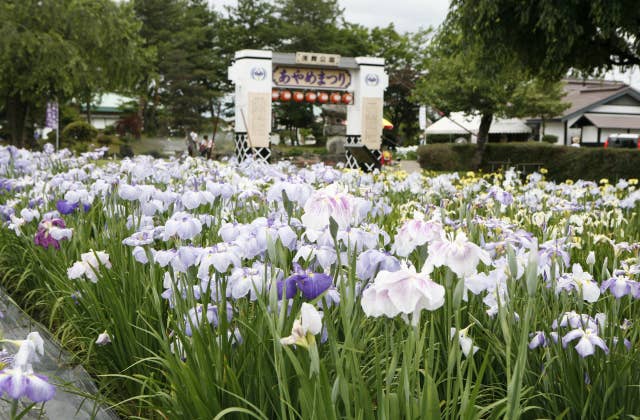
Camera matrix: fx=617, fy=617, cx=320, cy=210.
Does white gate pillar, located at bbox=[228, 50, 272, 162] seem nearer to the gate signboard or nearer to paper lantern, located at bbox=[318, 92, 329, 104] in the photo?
the gate signboard

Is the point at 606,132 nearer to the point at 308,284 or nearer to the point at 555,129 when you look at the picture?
the point at 555,129

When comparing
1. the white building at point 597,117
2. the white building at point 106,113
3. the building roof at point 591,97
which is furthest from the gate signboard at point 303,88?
the white building at point 106,113

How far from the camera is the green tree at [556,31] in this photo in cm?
786

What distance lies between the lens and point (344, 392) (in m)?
1.43

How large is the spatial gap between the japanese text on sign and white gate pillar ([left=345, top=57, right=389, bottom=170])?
15.8 inches

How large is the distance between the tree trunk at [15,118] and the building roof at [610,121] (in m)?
29.4

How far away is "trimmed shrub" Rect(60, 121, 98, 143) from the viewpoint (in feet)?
86.7

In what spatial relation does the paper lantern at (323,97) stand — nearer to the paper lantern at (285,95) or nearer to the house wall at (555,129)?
the paper lantern at (285,95)

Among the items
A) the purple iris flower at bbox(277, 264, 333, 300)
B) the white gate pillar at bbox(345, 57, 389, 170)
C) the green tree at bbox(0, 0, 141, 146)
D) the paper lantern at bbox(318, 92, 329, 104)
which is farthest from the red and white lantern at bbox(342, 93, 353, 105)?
the purple iris flower at bbox(277, 264, 333, 300)

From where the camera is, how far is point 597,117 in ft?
118

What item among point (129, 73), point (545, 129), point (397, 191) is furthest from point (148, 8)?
point (397, 191)

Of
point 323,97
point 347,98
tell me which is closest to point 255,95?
point 323,97

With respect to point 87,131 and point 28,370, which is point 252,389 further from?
point 87,131

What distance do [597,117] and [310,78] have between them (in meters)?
25.4
